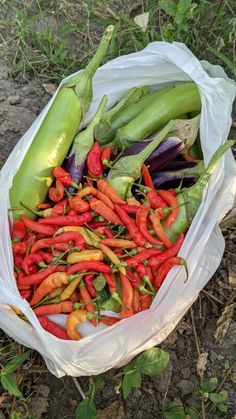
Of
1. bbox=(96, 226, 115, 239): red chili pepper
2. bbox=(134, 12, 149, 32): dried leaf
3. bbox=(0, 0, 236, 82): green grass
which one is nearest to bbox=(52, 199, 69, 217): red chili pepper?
bbox=(96, 226, 115, 239): red chili pepper

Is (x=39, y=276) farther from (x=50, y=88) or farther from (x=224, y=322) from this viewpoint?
(x=50, y=88)

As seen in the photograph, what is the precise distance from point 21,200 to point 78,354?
49cm

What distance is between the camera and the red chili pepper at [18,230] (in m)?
1.76

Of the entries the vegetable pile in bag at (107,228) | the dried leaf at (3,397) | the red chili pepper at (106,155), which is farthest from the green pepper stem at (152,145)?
the dried leaf at (3,397)

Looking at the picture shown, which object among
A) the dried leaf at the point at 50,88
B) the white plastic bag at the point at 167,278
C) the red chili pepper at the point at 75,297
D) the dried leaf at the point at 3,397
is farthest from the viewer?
the dried leaf at the point at 50,88

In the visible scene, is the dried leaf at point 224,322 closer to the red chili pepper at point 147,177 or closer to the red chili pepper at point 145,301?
the red chili pepper at point 145,301

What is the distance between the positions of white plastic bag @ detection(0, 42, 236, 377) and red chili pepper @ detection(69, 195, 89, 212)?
0.19 m

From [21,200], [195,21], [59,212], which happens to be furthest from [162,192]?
[195,21]

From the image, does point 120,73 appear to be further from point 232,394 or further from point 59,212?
point 232,394

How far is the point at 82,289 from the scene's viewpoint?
167 cm

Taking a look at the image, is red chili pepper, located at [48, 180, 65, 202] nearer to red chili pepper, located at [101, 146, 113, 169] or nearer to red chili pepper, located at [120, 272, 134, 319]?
red chili pepper, located at [101, 146, 113, 169]

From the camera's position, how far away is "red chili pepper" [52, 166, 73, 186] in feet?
5.77

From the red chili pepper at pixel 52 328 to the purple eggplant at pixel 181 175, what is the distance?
531 millimetres

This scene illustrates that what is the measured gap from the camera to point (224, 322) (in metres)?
1.87
